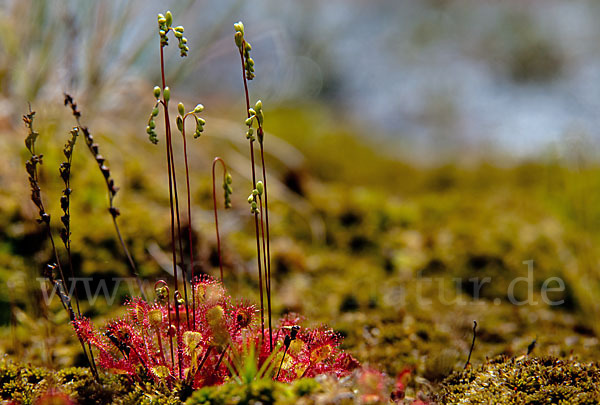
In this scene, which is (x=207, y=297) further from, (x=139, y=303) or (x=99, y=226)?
(x=99, y=226)

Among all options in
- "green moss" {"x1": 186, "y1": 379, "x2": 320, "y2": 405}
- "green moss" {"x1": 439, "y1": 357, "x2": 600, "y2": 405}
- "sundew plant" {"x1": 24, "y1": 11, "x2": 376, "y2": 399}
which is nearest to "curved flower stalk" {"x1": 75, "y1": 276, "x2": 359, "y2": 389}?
"sundew plant" {"x1": 24, "y1": 11, "x2": 376, "y2": 399}

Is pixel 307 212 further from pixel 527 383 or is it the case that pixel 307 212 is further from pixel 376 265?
pixel 527 383

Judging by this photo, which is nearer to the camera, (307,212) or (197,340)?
(197,340)

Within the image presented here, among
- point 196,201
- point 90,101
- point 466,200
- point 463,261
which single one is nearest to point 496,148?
point 466,200

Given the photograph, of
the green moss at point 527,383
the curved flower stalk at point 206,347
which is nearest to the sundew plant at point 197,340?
the curved flower stalk at point 206,347

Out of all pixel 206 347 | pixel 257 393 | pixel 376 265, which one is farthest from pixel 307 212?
pixel 257 393
